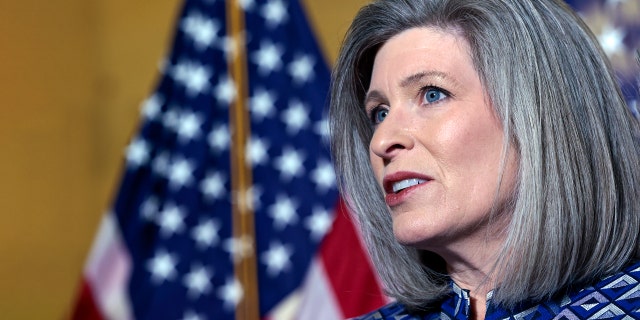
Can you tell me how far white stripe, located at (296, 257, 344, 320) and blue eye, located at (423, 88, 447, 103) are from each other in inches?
48.4

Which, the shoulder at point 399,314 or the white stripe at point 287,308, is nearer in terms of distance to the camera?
the shoulder at point 399,314

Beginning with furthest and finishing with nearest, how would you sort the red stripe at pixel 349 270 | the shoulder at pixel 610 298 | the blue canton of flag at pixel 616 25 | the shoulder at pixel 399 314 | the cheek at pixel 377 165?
the red stripe at pixel 349 270 → the blue canton of flag at pixel 616 25 → the shoulder at pixel 399 314 → the cheek at pixel 377 165 → the shoulder at pixel 610 298

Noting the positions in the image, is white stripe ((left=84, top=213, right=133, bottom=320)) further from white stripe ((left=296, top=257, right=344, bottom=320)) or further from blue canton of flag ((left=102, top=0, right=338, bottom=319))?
white stripe ((left=296, top=257, right=344, bottom=320))

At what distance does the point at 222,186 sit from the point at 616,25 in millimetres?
1300

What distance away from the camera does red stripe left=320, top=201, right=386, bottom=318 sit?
8.26 ft

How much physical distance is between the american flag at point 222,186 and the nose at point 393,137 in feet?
4.30

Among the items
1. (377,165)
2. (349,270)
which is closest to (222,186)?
(349,270)

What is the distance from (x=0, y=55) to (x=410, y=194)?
220cm

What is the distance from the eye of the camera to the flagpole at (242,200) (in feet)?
9.30

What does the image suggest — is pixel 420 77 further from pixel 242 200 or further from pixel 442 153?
pixel 242 200

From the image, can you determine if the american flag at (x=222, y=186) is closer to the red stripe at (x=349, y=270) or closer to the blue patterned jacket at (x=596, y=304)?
the red stripe at (x=349, y=270)

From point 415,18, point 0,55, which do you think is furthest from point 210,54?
point 415,18

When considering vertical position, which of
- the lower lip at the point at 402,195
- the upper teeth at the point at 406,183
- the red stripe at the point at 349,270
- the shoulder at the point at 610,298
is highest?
the upper teeth at the point at 406,183

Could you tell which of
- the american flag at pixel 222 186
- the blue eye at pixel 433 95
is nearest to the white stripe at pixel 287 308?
the american flag at pixel 222 186
